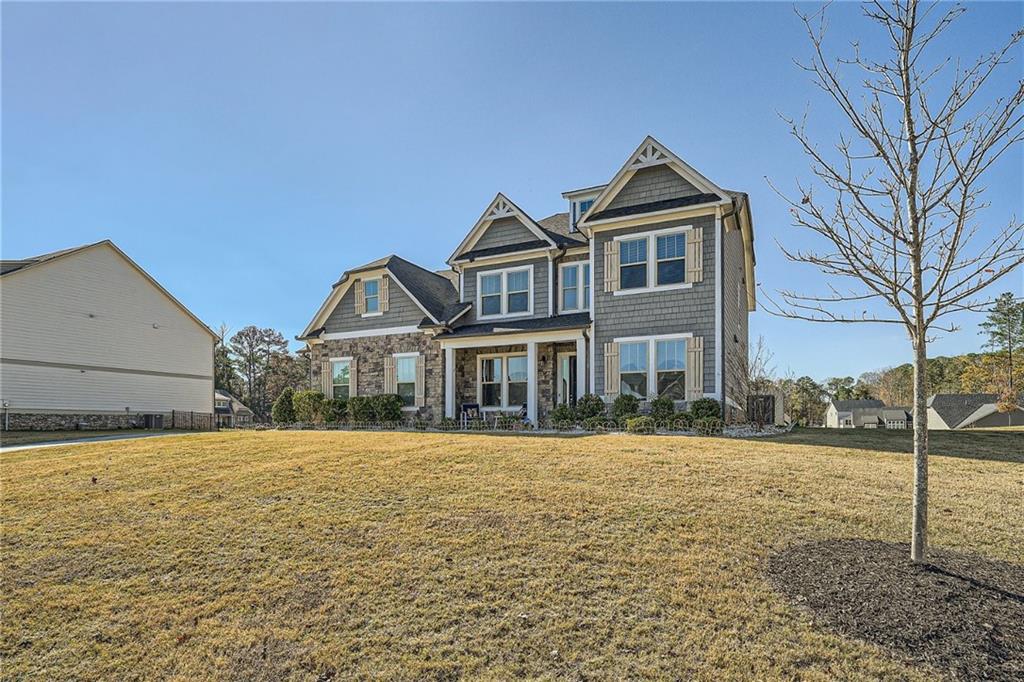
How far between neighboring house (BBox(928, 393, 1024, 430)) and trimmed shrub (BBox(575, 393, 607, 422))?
39292mm

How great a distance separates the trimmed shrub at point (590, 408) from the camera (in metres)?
14.7

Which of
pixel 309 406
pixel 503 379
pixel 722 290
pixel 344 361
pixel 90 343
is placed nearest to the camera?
pixel 722 290

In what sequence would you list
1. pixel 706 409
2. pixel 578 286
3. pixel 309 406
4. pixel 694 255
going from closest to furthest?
pixel 706 409 < pixel 694 255 < pixel 578 286 < pixel 309 406

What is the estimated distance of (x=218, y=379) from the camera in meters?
54.4

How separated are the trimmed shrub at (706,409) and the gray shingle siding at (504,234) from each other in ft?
26.1

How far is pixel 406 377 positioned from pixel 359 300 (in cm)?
376

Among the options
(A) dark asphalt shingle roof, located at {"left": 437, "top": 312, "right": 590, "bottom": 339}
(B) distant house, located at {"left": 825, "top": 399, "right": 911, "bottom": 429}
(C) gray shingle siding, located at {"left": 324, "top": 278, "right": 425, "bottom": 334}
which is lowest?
(B) distant house, located at {"left": 825, "top": 399, "right": 911, "bottom": 429}

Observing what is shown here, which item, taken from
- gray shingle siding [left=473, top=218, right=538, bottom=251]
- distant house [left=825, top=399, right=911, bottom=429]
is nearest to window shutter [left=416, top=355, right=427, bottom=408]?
gray shingle siding [left=473, top=218, right=538, bottom=251]

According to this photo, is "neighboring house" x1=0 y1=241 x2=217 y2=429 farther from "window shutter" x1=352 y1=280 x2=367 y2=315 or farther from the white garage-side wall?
"window shutter" x1=352 y1=280 x2=367 y2=315

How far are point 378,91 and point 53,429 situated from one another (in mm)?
21027

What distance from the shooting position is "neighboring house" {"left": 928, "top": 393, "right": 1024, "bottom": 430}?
39.8 metres

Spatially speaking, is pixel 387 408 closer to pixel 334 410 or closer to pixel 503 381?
pixel 334 410

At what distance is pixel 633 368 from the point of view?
15211 millimetres


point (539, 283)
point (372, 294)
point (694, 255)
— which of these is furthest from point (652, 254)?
point (372, 294)
